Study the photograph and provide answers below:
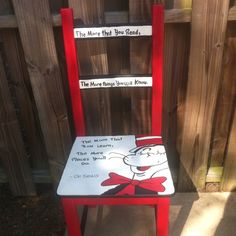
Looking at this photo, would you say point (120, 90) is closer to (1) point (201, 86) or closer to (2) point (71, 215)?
(1) point (201, 86)

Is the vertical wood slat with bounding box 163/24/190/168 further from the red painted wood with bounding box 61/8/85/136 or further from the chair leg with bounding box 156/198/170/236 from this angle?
the chair leg with bounding box 156/198/170/236

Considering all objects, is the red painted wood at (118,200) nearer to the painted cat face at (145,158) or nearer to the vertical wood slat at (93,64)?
the painted cat face at (145,158)

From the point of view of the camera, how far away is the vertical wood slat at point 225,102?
1.54 meters

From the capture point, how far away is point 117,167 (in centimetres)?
133

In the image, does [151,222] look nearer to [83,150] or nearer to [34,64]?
[83,150]

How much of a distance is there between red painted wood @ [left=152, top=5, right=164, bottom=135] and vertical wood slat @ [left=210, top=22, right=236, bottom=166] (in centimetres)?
40

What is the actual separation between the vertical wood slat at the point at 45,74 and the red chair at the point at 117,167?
0.16m

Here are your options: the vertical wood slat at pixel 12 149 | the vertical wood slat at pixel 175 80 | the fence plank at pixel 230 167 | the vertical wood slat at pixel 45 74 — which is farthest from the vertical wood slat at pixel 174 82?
the vertical wood slat at pixel 12 149

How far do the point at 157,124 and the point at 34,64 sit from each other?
70cm

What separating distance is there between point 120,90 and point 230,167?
0.85 m

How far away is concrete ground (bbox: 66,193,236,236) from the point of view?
70.4 inches

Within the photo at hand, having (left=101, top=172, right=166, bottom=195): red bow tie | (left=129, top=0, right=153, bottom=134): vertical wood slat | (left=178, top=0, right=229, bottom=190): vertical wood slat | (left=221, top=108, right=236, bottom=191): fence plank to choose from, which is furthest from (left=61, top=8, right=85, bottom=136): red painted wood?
(left=221, top=108, right=236, bottom=191): fence plank

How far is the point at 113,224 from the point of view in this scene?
184cm

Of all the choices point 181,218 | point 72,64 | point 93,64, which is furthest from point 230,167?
point 72,64
